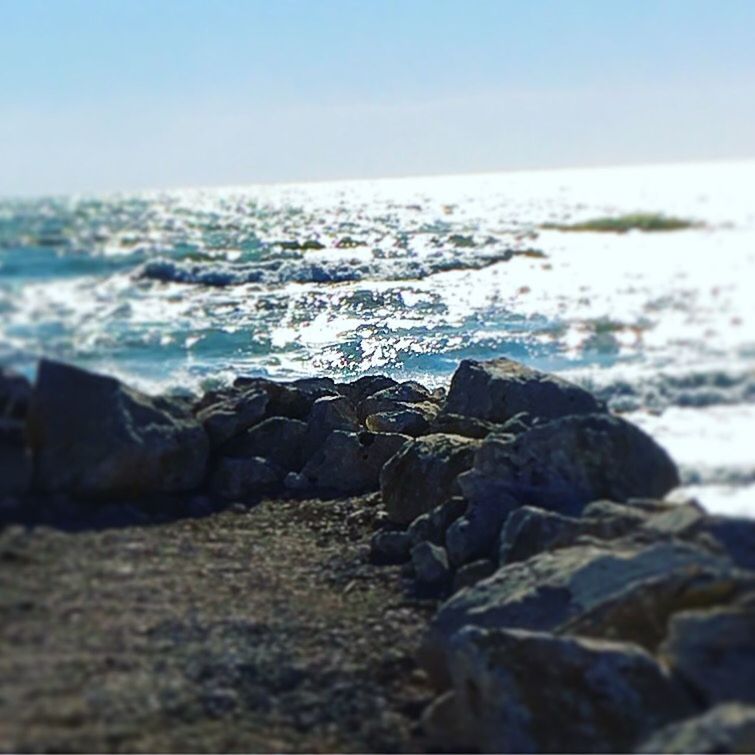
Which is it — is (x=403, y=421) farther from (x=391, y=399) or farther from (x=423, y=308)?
(x=423, y=308)

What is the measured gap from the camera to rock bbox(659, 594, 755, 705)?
546 cm

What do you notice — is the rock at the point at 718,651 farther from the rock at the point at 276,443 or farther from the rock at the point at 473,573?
the rock at the point at 276,443

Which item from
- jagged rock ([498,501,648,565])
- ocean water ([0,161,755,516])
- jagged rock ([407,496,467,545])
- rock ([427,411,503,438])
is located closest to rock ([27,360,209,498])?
ocean water ([0,161,755,516])

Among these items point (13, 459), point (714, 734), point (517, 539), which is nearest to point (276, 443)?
point (517, 539)

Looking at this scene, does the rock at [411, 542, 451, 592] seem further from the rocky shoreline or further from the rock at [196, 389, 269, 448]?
the rock at [196, 389, 269, 448]

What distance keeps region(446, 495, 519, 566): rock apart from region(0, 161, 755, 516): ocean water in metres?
1.20

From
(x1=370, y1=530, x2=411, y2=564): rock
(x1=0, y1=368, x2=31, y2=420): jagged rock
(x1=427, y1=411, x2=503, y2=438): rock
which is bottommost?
(x1=370, y1=530, x2=411, y2=564): rock

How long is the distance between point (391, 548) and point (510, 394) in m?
2.48

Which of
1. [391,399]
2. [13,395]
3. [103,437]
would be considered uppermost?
[13,395]

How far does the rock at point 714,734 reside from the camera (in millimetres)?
5059

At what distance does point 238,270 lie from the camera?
16266 mm

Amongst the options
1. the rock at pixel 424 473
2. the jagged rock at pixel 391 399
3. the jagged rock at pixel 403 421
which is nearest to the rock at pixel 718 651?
the rock at pixel 424 473

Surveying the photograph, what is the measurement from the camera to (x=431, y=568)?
28.3ft

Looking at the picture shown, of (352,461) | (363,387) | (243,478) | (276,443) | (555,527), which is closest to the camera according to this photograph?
(555,527)
